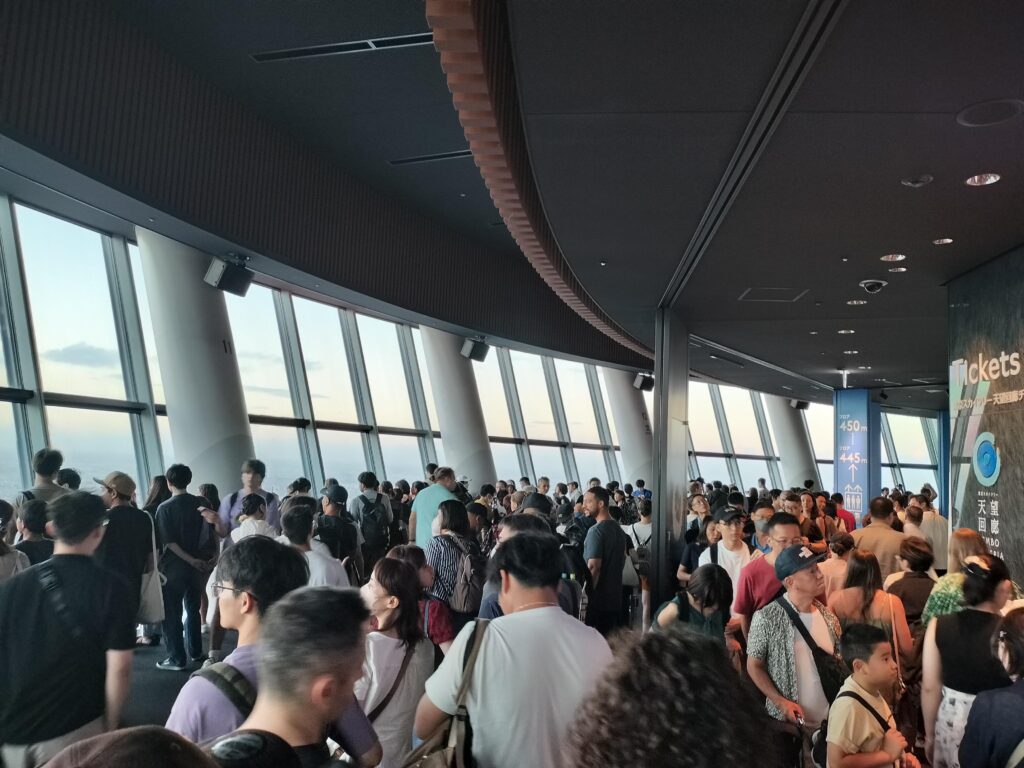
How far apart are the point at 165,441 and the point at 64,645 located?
8.85m

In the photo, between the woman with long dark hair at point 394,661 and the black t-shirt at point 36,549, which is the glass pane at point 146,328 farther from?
the woman with long dark hair at point 394,661

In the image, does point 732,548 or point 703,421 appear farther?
point 703,421

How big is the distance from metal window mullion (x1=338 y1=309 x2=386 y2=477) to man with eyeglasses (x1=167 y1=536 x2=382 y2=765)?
43.3 ft

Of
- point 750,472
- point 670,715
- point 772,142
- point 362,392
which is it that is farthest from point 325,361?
point 750,472

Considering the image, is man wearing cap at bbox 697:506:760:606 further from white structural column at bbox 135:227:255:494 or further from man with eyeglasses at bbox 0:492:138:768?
white structural column at bbox 135:227:255:494

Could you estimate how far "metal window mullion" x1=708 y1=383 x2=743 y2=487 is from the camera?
2602 cm

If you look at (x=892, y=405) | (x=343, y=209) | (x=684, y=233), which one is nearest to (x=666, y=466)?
(x=684, y=233)

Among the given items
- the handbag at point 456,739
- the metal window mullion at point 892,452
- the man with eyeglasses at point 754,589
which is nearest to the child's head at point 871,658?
the man with eyeglasses at point 754,589

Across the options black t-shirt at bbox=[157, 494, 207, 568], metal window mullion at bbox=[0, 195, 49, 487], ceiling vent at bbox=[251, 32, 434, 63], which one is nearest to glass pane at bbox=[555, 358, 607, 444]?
metal window mullion at bbox=[0, 195, 49, 487]

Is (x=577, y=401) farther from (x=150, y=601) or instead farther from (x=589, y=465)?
(x=150, y=601)

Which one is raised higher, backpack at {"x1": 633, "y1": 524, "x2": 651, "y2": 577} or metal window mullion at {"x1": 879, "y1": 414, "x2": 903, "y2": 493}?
backpack at {"x1": 633, "y1": 524, "x2": 651, "y2": 577}

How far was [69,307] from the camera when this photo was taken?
10.3m

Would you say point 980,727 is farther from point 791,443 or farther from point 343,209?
point 791,443

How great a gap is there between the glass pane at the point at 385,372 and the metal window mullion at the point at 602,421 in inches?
281
